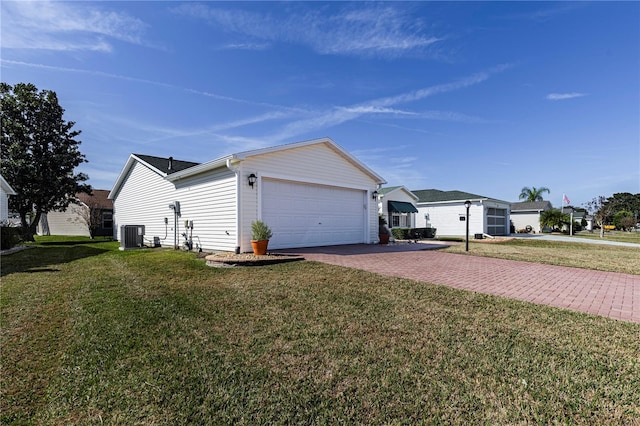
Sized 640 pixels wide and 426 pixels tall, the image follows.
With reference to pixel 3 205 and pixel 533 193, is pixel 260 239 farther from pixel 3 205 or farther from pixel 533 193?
pixel 533 193

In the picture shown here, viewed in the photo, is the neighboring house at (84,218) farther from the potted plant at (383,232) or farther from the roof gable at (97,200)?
the potted plant at (383,232)

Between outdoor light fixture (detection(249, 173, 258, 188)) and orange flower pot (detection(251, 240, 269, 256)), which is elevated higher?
outdoor light fixture (detection(249, 173, 258, 188))

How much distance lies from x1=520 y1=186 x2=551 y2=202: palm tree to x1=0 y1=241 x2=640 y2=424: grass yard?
4648 cm

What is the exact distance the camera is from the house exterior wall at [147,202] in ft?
50.0

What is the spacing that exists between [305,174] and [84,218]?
24.3 meters

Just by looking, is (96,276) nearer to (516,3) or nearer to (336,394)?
(336,394)

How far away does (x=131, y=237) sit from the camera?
15344 millimetres

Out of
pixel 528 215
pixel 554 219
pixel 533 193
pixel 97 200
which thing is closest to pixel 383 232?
pixel 97 200

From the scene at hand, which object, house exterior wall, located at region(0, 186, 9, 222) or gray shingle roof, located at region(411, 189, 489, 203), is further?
gray shingle roof, located at region(411, 189, 489, 203)

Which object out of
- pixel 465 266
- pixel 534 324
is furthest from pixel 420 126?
pixel 534 324

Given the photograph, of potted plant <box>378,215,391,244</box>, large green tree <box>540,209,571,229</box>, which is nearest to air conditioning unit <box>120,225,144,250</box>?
potted plant <box>378,215,391,244</box>

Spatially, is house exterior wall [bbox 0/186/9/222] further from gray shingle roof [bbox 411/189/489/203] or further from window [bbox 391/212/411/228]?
gray shingle roof [bbox 411/189/489/203]

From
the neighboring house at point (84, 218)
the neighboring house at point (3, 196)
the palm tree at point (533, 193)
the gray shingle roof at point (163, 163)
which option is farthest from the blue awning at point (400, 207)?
the palm tree at point (533, 193)

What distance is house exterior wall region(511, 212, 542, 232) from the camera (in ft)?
119
